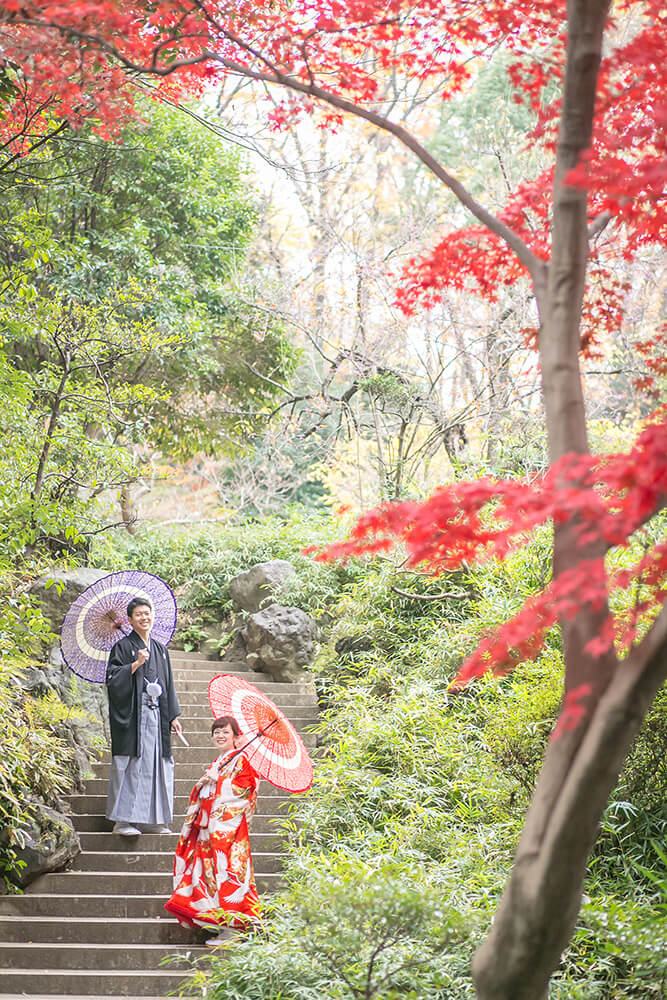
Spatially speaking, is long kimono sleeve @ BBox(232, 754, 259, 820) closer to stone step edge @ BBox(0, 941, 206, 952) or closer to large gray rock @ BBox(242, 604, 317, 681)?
stone step edge @ BBox(0, 941, 206, 952)

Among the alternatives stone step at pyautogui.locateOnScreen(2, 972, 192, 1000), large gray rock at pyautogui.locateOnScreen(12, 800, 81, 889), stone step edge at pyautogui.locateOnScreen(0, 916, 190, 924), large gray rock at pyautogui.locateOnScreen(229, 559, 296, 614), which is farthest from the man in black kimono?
large gray rock at pyautogui.locateOnScreen(229, 559, 296, 614)

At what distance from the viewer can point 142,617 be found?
6.62 meters

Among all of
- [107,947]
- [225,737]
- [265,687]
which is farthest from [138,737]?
[265,687]

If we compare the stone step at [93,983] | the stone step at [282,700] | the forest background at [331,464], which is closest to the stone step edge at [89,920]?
the stone step at [93,983]

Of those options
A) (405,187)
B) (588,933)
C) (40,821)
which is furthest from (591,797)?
(405,187)

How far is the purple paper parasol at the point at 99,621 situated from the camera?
6.84 m

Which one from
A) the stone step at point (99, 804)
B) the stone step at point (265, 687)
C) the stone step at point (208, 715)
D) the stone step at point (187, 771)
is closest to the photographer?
the stone step at point (99, 804)

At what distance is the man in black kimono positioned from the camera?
6.56 meters

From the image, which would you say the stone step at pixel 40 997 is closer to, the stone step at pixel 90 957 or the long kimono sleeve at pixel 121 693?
the stone step at pixel 90 957

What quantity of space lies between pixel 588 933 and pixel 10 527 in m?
4.21

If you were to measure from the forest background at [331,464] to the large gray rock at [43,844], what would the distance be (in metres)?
0.23

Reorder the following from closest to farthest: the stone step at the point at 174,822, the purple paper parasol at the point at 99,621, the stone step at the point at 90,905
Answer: the stone step at the point at 90,905
the stone step at the point at 174,822
the purple paper parasol at the point at 99,621

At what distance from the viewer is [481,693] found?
7.41 metres

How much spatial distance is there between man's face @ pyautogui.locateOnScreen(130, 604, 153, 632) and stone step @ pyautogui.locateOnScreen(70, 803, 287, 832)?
54.7 inches
